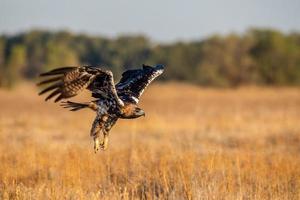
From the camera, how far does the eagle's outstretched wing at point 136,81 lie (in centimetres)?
980

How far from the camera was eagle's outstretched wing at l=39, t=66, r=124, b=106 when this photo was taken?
25.6 feet

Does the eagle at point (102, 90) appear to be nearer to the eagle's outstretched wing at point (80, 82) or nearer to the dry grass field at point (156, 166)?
the eagle's outstretched wing at point (80, 82)

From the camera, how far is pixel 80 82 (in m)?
8.20

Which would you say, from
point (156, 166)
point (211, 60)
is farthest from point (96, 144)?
point (211, 60)

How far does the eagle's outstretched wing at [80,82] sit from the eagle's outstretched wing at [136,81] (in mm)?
801

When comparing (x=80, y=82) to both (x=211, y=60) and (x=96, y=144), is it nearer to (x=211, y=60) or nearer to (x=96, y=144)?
(x=96, y=144)

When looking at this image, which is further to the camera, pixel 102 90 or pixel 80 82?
pixel 102 90

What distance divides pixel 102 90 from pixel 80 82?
0.61 meters

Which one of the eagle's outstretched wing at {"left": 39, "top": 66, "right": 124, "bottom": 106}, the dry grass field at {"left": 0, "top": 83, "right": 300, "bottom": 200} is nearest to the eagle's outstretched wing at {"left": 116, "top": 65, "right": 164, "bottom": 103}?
the eagle's outstretched wing at {"left": 39, "top": 66, "right": 124, "bottom": 106}

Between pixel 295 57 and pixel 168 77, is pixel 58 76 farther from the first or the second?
pixel 168 77

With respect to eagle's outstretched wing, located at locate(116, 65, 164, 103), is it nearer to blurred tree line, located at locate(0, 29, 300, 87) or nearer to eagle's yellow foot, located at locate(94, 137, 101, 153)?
eagle's yellow foot, located at locate(94, 137, 101, 153)

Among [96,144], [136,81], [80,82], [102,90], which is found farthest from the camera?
[136,81]

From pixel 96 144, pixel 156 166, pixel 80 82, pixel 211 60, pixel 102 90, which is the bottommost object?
pixel 156 166

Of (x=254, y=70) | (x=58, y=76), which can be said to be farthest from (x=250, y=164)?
(x=254, y=70)
